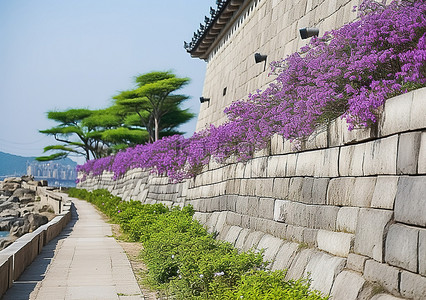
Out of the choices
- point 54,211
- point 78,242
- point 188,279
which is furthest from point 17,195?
point 188,279

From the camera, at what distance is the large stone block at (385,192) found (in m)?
4.57

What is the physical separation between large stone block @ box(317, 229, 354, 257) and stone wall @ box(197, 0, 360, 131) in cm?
448

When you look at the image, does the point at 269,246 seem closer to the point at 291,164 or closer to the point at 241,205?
the point at 291,164

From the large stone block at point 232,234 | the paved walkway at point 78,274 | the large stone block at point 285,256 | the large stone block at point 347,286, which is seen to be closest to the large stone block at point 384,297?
the large stone block at point 347,286

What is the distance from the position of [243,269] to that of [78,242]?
7.44 metres

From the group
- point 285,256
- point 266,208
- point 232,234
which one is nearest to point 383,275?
point 285,256

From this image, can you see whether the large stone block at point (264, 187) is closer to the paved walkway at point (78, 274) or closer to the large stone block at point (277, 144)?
the large stone block at point (277, 144)

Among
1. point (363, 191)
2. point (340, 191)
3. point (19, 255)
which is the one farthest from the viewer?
point (19, 255)

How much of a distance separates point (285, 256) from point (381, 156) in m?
2.01

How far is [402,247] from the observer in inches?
167

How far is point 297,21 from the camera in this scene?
1225cm

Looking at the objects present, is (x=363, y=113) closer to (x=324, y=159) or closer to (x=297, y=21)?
(x=324, y=159)

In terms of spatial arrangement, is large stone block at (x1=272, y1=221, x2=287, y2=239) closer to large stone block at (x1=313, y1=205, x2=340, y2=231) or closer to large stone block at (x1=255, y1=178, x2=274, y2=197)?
large stone block at (x1=255, y1=178, x2=274, y2=197)

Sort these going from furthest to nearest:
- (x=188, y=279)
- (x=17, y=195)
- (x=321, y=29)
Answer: (x=17, y=195)
(x=321, y=29)
(x=188, y=279)
